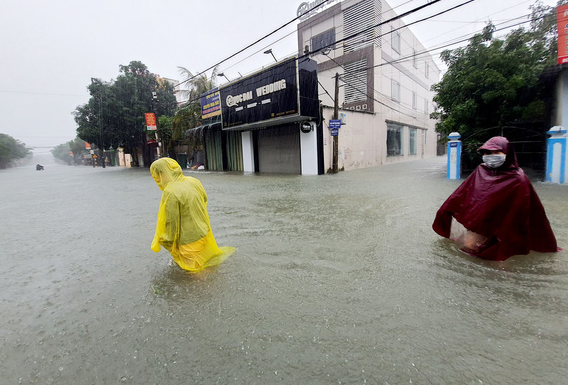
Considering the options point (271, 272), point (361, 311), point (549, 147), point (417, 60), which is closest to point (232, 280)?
point (271, 272)

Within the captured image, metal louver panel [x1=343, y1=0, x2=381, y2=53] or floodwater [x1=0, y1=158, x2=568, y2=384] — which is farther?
metal louver panel [x1=343, y1=0, x2=381, y2=53]

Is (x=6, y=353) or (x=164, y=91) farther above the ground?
(x=164, y=91)

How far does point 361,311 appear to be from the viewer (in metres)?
2.34

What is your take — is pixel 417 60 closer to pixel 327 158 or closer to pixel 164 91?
pixel 327 158

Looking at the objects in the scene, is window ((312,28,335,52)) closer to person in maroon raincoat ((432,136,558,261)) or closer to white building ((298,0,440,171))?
white building ((298,0,440,171))

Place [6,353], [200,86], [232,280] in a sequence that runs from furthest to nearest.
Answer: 1. [200,86]
2. [232,280]
3. [6,353]

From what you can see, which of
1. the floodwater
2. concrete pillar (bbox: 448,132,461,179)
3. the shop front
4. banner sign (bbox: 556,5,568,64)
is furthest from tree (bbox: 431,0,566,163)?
the floodwater

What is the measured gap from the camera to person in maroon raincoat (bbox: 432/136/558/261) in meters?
3.07

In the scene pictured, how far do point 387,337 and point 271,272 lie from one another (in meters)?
→ 1.50

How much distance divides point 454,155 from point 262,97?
9.79 meters

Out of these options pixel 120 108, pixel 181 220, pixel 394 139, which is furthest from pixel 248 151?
pixel 120 108

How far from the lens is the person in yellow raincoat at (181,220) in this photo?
299 cm

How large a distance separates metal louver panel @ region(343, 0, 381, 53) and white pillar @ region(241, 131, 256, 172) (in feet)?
31.9

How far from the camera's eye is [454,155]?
34.9 feet
